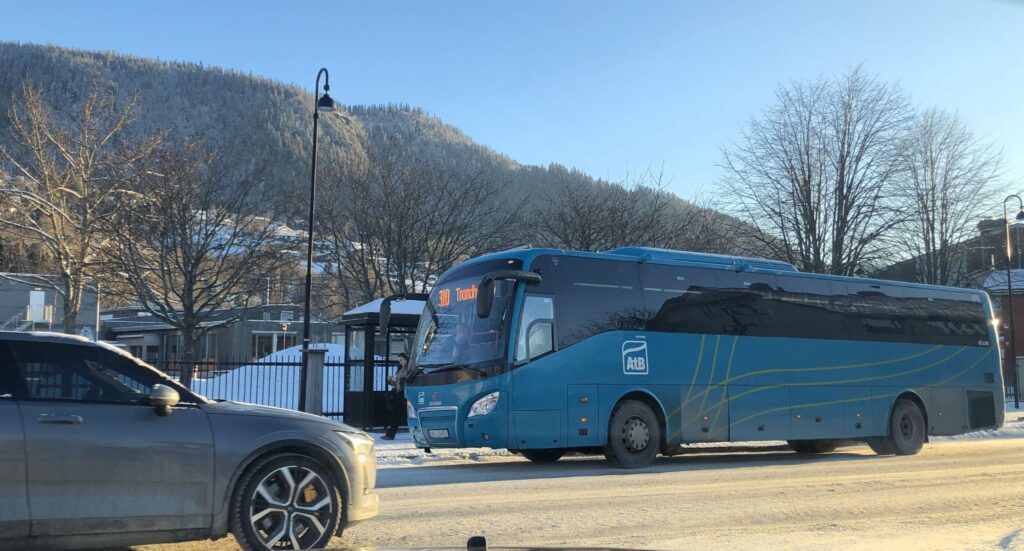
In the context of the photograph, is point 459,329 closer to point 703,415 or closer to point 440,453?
point 440,453

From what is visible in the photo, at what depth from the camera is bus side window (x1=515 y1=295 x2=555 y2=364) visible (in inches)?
518

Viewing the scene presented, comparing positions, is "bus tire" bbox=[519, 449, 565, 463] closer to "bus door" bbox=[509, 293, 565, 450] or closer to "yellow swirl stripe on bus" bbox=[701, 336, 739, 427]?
"bus door" bbox=[509, 293, 565, 450]

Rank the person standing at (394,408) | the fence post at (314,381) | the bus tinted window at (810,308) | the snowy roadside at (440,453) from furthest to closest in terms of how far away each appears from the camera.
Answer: the fence post at (314,381)
the person standing at (394,408)
the bus tinted window at (810,308)
the snowy roadside at (440,453)

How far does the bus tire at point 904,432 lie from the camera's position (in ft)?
58.1

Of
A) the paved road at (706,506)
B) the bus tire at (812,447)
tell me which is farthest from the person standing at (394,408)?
the bus tire at (812,447)

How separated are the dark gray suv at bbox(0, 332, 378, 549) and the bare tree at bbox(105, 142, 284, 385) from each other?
23.8m

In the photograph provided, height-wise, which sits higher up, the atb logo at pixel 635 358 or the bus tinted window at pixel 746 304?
the bus tinted window at pixel 746 304

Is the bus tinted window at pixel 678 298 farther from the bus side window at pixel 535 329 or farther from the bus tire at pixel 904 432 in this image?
the bus tire at pixel 904 432

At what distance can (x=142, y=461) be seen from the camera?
5.67 meters

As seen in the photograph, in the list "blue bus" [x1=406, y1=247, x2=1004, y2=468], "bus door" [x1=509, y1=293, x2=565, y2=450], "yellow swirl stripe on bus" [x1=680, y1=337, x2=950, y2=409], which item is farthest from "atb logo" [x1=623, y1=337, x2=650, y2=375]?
"bus door" [x1=509, y1=293, x2=565, y2=450]

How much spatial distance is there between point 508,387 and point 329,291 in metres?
32.0

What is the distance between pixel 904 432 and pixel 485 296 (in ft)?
35.2

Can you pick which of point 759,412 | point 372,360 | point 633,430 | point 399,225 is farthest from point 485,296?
point 399,225

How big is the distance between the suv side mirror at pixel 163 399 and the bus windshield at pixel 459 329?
24.8 ft
